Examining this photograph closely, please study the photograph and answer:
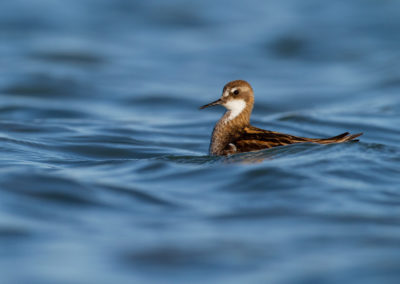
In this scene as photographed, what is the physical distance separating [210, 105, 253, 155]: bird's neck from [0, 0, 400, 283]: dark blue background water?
40cm

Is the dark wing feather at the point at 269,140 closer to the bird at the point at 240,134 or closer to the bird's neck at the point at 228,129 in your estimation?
the bird at the point at 240,134

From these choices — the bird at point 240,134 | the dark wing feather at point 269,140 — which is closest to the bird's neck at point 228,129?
the bird at point 240,134

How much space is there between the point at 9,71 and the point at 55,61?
157 centimetres

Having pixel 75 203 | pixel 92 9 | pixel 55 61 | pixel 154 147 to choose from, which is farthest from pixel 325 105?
pixel 92 9

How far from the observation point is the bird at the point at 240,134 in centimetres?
895

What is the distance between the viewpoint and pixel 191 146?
1140 centimetres

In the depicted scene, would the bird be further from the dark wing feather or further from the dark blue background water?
the dark blue background water

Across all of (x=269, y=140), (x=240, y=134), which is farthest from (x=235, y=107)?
(x=269, y=140)

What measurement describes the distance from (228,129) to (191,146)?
174 centimetres

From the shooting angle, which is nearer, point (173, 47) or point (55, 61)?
Answer: point (55, 61)

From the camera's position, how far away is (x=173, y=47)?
20766mm

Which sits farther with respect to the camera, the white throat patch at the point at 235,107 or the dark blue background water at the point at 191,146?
the white throat patch at the point at 235,107

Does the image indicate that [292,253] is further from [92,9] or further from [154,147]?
[92,9]

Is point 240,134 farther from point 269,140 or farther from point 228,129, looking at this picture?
point 269,140
